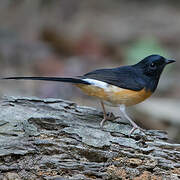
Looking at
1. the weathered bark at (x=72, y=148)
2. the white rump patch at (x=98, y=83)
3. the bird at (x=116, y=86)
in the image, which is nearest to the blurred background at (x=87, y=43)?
the bird at (x=116, y=86)

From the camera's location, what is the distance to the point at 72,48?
36.4 feet

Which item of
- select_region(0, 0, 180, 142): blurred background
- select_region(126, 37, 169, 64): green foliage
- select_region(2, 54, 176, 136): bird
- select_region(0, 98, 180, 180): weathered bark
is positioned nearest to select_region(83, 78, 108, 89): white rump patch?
select_region(2, 54, 176, 136): bird

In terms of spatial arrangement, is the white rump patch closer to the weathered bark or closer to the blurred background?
the weathered bark

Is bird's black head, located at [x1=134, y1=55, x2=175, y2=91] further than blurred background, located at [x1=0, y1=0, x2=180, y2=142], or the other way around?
blurred background, located at [x1=0, y1=0, x2=180, y2=142]

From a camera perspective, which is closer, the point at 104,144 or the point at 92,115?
the point at 104,144

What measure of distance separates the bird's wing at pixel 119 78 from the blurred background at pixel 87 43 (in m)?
2.32

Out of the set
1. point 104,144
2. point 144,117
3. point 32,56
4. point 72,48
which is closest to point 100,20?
point 72,48

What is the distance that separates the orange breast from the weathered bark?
0.34 m

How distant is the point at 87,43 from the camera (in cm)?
1137

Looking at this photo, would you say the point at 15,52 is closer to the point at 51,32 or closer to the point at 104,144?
the point at 51,32

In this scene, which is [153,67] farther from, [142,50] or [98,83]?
[142,50]

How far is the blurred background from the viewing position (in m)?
8.43

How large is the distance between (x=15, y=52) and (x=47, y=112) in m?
6.00

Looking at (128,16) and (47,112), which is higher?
(128,16)
